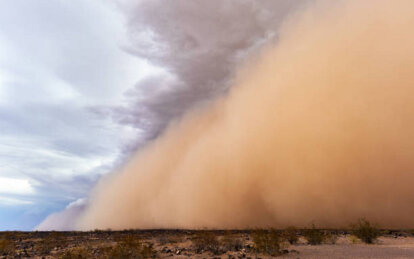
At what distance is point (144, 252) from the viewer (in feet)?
44.8

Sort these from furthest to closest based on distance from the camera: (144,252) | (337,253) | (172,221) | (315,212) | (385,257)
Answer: (172,221)
(315,212)
(144,252)
(337,253)
(385,257)

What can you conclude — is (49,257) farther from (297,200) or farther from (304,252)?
(297,200)

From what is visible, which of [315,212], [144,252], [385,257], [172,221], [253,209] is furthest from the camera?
[172,221]

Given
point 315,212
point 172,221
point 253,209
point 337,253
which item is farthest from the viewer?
point 172,221

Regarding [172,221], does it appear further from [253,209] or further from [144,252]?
[144,252]

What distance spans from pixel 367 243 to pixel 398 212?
22.7 m

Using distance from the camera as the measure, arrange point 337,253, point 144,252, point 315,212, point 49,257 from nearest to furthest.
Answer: point 337,253
point 144,252
point 49,257
point 315,212

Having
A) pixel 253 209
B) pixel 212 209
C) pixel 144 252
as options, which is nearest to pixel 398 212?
pixel 253 209

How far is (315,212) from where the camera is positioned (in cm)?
3909

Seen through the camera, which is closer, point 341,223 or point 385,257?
point 385,257

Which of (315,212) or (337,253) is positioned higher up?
(315,212)

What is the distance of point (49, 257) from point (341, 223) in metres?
31.9

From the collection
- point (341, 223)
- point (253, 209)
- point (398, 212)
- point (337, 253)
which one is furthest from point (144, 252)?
point (253, 209)

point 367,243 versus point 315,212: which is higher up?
point 315,212
